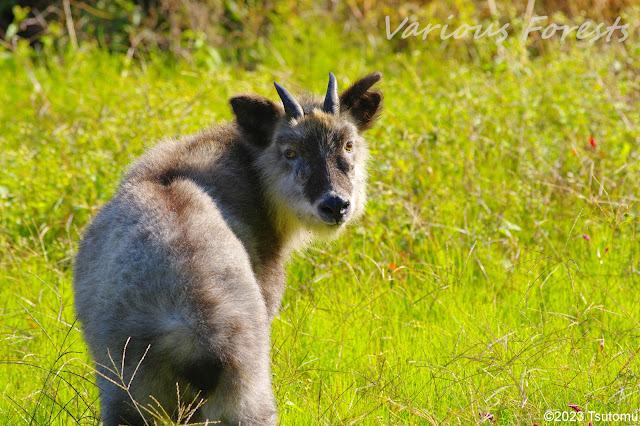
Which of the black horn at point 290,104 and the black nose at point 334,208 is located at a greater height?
the black horn at point 290,104

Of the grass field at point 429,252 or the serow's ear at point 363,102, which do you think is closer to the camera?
the grass field at point 429,252

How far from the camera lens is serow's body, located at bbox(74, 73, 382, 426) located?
3545 millimetres

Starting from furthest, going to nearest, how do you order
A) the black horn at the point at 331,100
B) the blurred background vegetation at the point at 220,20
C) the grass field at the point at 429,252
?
the blurred background vegetation at the point at 220,20, the black horn at the point at 331,100, the grass field at the point at 429,252

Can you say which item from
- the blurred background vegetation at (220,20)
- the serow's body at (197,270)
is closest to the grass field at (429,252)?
the serow's body at (197,270)

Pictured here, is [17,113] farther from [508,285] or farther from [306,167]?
[508,285]

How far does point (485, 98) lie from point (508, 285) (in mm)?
2890

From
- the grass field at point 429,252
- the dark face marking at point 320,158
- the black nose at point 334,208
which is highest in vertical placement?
the dark face marking at point 320,158

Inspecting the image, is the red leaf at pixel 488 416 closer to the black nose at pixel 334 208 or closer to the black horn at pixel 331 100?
the black nose at pixel 334 208

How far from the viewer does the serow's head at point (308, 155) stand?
507 centimetres

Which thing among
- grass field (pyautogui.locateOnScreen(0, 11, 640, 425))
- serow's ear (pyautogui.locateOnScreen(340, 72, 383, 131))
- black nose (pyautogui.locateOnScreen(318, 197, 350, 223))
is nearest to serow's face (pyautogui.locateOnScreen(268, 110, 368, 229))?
black nose (pyautogui.locateOnScreen(318, 197, 350, 223))

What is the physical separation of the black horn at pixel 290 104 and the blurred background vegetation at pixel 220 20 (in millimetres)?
5746

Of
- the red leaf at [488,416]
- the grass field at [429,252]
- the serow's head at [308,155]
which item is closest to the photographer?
the red leaf at [488,416]

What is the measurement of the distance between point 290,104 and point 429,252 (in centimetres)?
196

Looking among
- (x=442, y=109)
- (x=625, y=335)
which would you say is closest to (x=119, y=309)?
(x=625, y=335)
